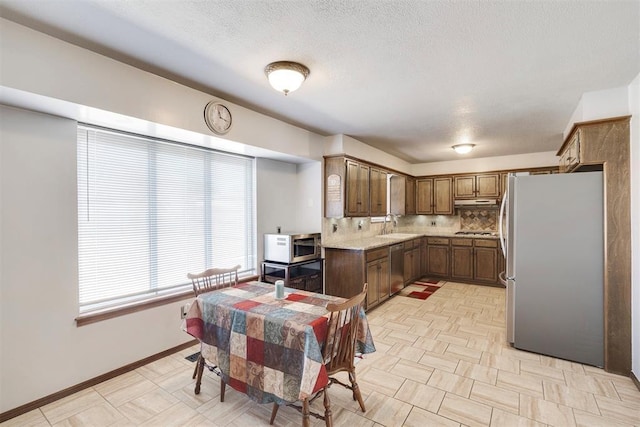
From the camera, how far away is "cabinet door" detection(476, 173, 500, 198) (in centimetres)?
592

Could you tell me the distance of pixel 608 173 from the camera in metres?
2.70

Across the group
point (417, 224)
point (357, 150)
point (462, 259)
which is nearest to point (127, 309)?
point (357, 150)

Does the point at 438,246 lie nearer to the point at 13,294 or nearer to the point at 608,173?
the point at 608,173

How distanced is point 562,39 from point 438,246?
4771 mm

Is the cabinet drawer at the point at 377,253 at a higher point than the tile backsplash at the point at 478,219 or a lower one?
lower

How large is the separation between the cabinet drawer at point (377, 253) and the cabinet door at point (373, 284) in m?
0.07

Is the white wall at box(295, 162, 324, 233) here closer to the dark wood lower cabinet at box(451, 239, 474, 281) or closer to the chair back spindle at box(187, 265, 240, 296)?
the chair back spindle at box(187, 265, 240, 296)

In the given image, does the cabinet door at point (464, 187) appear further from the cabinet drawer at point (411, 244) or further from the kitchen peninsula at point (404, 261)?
the cabinet drawer at point (411, 244)

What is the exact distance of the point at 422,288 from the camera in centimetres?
562

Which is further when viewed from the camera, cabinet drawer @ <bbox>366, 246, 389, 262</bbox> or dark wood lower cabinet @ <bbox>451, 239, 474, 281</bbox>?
dark wood lower cabinet @ <bbox>451, 239, 474, 281</bbox>

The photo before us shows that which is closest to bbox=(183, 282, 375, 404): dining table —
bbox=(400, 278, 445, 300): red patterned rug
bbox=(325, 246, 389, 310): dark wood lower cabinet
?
bbox=(325, 246, 389, 310): dark wood lower cabinet

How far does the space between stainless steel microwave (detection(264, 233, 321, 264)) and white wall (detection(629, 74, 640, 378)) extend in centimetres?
321

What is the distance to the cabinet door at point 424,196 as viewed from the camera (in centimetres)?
668

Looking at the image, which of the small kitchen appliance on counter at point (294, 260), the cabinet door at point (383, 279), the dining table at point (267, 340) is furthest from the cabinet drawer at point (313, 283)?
the dining table at point (267, 340)
